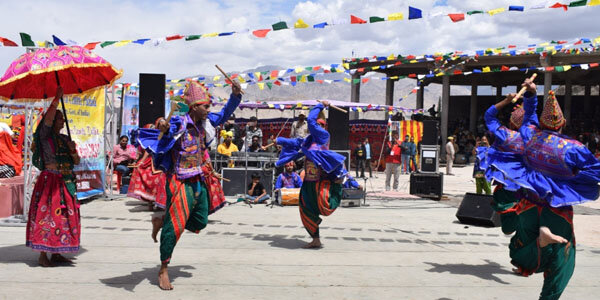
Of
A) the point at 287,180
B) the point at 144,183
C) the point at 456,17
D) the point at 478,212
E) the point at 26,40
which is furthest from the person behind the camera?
the point at 287,180

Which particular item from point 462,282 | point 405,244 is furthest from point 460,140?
point 462,282

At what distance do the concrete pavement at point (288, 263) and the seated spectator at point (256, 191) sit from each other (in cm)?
252

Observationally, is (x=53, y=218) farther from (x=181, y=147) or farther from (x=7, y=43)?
(x=7, y=43)

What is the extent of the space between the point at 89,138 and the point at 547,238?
1037cm

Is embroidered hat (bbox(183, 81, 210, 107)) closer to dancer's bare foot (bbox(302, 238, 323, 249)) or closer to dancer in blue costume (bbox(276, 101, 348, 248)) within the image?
dancer in blue costume (bbox(276, 101, 348, 248))

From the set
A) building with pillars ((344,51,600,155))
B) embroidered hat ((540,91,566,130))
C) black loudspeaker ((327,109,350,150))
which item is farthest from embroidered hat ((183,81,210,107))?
building with pillars ((344,51,600,155))

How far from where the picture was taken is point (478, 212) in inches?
410

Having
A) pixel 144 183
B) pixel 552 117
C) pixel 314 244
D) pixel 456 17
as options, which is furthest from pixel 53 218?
pixel 456 17

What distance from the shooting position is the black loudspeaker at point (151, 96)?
12945 millimetres

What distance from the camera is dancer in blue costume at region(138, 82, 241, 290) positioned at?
5.67 meters

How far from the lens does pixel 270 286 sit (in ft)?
18.6

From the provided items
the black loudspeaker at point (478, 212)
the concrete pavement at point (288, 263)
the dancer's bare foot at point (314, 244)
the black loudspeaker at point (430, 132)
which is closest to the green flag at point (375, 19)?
the black loudspeaker at point (478, 212)

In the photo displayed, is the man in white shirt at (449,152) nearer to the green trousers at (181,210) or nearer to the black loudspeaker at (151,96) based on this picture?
the black loudspeaker at (151,96)

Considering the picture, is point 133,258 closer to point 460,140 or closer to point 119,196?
point 119,196
